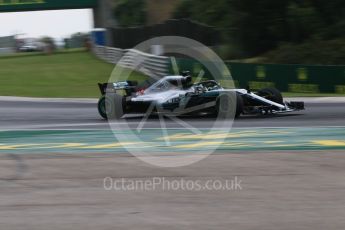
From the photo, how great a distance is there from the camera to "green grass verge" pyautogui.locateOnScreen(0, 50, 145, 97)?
82.3 ft

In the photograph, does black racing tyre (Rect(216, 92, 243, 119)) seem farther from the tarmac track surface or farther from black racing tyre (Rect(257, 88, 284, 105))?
the tarmac track surface

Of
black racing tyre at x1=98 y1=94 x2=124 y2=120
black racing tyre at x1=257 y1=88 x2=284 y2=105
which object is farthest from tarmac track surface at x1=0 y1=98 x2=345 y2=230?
black racing tyre at x1=257 y1=88 x2=284 y2=105

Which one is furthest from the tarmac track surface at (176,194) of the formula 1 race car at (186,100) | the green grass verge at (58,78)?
the green grass verge at (58,78)

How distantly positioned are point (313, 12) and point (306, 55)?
2.93 meters

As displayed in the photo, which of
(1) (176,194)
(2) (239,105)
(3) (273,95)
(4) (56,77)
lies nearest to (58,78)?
(4) (56,77)

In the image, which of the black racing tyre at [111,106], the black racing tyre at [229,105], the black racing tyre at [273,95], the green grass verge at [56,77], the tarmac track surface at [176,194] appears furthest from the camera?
the green grass verge at [56,77]

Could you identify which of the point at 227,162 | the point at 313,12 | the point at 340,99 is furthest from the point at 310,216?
the point at 313,12

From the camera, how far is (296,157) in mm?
9016

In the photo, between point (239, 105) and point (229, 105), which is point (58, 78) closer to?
point (229, 105)

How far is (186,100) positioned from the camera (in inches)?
584

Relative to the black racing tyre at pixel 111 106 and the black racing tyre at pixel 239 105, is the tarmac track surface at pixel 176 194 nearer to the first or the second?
the black racing tyre at pixel 239 105

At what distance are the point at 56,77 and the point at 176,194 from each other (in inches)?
949

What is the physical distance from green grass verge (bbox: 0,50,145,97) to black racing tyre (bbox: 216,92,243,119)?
9.17m

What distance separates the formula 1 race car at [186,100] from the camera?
14664 millimetres
